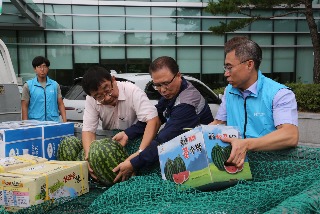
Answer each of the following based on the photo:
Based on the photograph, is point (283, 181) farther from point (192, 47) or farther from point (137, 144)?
point (192, 47)

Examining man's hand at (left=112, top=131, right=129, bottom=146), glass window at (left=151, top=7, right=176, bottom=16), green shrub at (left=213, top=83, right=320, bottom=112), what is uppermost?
glass window at (left=151, top=7, right=176, bottom=16)

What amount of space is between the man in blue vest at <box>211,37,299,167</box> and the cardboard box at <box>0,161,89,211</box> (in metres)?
1.11

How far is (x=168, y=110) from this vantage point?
2971 mm

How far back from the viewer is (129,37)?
20.5 m

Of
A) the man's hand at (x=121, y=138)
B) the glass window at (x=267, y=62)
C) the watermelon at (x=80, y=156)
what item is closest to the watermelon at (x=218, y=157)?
the man's hand at (x=121, y=138)

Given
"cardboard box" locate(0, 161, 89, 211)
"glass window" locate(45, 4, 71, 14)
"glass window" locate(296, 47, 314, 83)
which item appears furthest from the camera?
"glass window" locate(296, 47, 314, 83)

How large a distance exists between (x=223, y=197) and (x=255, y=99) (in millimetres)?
1058

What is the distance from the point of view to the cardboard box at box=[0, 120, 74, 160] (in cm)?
271

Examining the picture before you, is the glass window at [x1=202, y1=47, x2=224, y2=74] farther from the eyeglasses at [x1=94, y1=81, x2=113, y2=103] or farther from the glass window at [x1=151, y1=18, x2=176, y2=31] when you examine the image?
the eyeglasses at [x1=94, y1=81, x2=113, y2=103]

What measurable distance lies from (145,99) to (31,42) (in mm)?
18325

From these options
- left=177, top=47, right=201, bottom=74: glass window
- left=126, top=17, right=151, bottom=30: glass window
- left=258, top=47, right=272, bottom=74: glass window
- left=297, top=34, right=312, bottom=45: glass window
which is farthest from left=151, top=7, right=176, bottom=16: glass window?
left=297, top=34, right=312, bottom=45: glass window

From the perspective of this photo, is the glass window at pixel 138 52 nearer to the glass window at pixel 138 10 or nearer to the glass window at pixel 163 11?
the glass window at pixel 138 10

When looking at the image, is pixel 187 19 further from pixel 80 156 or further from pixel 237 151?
pixel 237 151

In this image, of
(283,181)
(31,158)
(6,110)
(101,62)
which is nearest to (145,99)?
(31,158)
